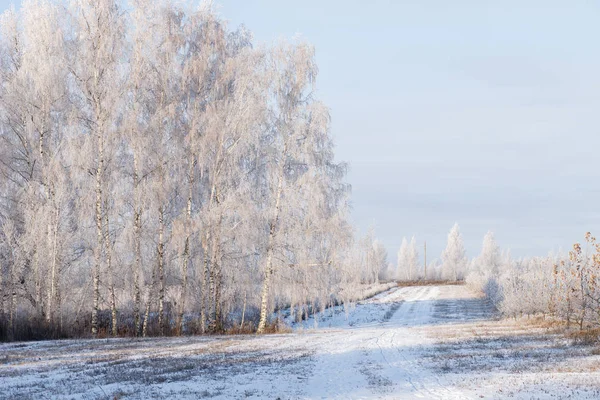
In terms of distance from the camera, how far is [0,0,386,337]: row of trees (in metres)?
26.0

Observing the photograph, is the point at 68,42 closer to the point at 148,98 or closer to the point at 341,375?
the point at 148,98

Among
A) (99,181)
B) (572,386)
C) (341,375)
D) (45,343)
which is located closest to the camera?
(572,386)

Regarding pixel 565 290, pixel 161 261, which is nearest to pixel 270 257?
pixel 161 261

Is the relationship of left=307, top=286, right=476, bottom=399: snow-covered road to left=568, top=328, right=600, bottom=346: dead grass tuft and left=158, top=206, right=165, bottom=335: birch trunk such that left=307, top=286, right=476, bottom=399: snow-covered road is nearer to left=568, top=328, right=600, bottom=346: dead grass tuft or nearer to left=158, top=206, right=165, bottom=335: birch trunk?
left=568, top=328, right=600, bottom=346: dead grass tuft

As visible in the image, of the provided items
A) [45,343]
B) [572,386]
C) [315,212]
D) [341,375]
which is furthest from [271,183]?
[572,386]

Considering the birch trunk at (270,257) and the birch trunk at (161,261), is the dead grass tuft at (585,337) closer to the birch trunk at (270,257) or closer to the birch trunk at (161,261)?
the birch trunk at (270,257)

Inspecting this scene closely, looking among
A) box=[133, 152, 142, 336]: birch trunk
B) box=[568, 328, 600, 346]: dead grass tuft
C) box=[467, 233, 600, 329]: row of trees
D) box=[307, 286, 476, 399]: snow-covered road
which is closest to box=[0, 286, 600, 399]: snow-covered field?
box=[307, 286, 476, 399]: snow-covered road

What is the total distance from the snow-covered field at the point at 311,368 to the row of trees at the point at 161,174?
5.96 meters

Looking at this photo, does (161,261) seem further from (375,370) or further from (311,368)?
(375,370)

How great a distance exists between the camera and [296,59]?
28.6 meters

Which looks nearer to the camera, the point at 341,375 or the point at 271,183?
the point at 341,375

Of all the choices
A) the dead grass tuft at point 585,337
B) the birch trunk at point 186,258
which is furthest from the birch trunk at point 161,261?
the dead grass tuft at point 585,337

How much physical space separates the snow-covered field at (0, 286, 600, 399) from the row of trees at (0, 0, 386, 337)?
596cm

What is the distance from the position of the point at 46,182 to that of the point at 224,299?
9.92m
